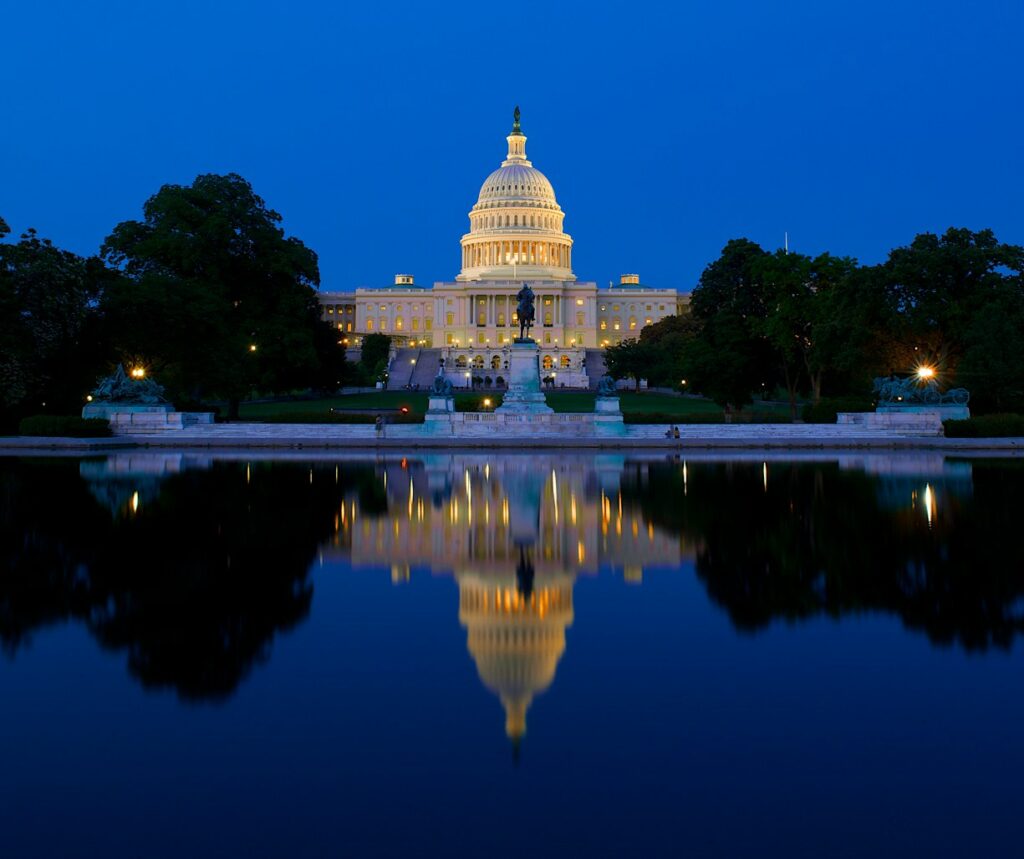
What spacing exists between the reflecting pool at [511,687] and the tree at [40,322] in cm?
3024

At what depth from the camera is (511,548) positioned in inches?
600

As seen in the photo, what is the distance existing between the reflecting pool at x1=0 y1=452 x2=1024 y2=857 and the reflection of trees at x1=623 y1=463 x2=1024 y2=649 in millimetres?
72

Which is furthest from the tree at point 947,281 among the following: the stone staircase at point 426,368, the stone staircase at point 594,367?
the stone staircase at point 594,367

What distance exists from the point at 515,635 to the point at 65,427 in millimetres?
37038

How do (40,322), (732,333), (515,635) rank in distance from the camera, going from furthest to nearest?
(732,333), (40,322), (515,635)

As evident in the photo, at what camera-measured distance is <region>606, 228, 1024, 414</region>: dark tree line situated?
4878cm

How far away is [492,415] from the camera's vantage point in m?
48.6

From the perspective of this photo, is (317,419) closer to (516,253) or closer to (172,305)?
(172,305)

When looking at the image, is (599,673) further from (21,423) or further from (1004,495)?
(21,423)

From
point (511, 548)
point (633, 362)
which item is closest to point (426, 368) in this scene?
point (633, 362)

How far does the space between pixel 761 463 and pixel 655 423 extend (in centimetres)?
1697

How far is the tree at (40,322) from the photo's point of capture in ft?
151

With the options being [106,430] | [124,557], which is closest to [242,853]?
[124,557]

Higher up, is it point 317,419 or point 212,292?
point 212,292
